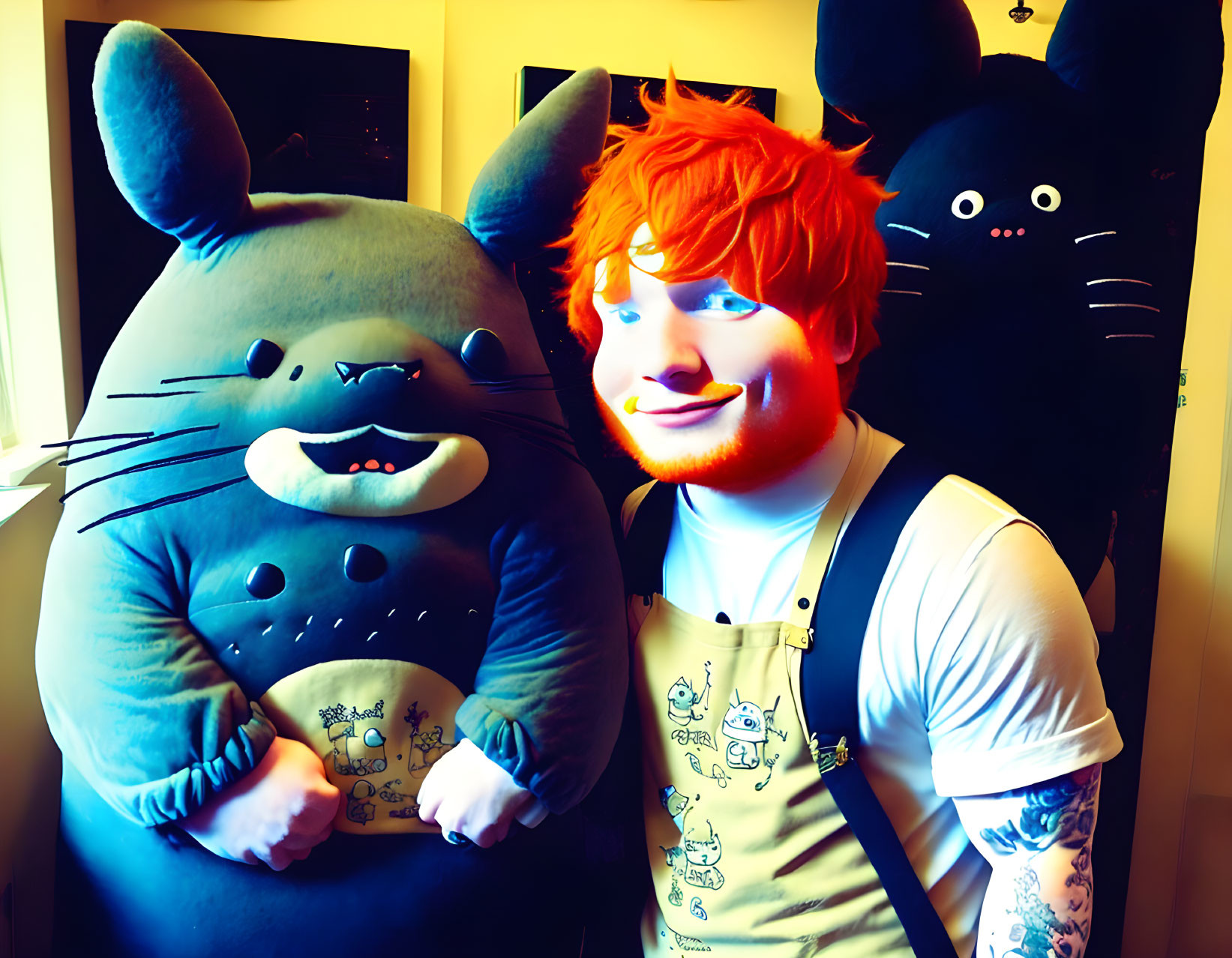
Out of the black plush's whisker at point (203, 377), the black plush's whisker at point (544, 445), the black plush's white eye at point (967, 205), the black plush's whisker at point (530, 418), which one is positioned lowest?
the black plush's whisker at point (544, 445)

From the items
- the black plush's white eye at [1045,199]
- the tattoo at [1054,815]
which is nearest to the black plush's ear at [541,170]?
the black plush's white eye at [1045,199]

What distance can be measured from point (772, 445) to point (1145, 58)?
58 cm

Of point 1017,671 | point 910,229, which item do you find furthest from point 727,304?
point 1017,671

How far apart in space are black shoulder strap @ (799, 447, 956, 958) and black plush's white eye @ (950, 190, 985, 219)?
35cm

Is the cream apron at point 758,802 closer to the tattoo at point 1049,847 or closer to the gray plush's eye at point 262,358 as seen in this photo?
the tattoo at point 1049,847

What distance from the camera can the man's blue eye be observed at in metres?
0.78

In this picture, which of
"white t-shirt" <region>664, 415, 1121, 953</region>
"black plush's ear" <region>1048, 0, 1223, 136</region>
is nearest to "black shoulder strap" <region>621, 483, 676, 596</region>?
"white t-shirt" <region>664, 415, 1121, 953</region>

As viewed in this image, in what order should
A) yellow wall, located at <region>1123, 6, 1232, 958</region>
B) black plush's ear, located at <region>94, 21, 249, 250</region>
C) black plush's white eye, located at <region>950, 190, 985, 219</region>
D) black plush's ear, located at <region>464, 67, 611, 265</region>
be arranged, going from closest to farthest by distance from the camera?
1. black plush's ear, located at <region>94, 21, 249, 250</region>
2. black plush's ear, located at <region>464, 67, 611, 265</region>
3. black plush's white eye, located at <region>950, 190, 985, 219</region>
4. yellow wall, located at <region>1123, 6, 1232, 958</region>

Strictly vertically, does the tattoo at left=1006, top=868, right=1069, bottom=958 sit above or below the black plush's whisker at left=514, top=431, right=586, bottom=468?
below

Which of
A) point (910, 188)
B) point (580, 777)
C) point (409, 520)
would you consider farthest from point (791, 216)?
point (580, 777)

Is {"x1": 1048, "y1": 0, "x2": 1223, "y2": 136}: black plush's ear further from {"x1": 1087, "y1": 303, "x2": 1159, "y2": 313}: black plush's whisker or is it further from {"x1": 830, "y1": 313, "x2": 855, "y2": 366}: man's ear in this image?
{"x1": 830, "y1": 313, "x2": 855, "y2": 366}: man's ear

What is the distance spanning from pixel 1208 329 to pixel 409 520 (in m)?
1.35

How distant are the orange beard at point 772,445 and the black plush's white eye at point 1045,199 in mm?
318

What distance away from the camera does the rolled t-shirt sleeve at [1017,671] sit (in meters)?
0.77
